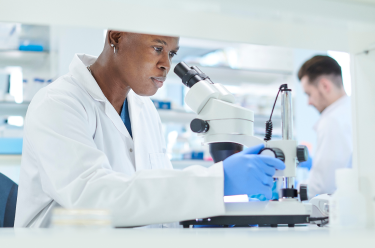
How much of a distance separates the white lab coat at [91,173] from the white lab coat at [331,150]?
2.07 meters

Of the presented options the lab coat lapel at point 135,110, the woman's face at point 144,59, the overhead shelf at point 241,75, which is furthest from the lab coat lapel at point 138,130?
the overhead shelf at point 241,75

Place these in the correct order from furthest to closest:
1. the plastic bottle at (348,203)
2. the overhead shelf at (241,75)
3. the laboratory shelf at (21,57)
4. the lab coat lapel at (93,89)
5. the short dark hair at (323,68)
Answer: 1. the overhead shelf at (241,75)
2. the short dark hair at (323,68)
3. the laboratory shelf at (21,57)
4. the lab coat lapel at (93,89)
5. the plastic bottle at (348,203)

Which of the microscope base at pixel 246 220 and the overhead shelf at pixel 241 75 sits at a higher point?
the overhead shelf at pixel 241 75

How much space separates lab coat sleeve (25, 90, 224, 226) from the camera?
0.95m

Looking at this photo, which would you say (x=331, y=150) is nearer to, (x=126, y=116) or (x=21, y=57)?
(x=126, y=116)

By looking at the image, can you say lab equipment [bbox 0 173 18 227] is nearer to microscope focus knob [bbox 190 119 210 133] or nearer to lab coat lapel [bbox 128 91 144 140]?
lab coat lapel [bbox 128 91 144 140]

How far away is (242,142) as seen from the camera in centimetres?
117

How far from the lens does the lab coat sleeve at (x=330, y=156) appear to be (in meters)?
3.04

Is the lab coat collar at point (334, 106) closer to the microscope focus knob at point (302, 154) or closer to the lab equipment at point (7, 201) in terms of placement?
the microscope focus knob at point (302, 154)

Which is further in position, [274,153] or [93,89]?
[93,89]

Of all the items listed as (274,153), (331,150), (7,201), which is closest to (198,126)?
(274,153)

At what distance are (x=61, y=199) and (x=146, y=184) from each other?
25cm

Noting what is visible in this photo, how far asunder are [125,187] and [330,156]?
2476 mm

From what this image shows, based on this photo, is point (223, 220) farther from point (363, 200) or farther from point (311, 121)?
point (311, 121)
